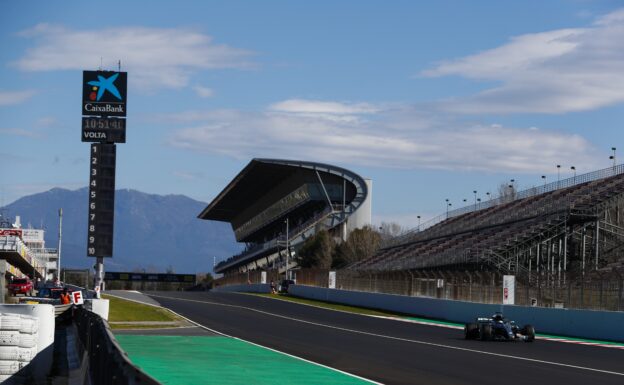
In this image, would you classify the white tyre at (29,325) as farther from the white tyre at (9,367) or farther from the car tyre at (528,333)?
the car tyre at (528,333)

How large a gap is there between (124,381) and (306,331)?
25234 mm

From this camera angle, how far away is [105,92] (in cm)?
3853

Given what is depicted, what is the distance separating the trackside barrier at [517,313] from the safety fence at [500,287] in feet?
1.49

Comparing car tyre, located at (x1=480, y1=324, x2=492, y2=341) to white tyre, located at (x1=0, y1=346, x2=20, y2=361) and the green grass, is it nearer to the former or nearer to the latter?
the green grass

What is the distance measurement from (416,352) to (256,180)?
3507 inches

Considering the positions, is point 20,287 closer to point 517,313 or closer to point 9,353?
point 517,313

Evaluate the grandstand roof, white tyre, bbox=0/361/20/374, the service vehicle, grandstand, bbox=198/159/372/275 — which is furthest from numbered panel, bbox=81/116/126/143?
the grandstand roof

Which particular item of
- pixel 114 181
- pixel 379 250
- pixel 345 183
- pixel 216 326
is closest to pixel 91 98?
pixel 114 181

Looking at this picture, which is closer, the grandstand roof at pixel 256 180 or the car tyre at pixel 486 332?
the car tyre at pixel 486 332

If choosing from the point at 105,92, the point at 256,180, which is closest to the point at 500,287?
the point at 105,92

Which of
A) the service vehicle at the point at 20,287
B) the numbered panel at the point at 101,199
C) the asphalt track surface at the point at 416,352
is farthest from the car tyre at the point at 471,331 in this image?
the service vehicle at the point at 20,287

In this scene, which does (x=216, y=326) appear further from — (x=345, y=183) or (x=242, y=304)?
(x=345, y=183)

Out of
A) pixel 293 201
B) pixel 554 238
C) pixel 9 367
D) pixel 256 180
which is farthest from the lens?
pixel 256 180

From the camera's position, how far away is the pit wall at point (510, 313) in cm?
3288
